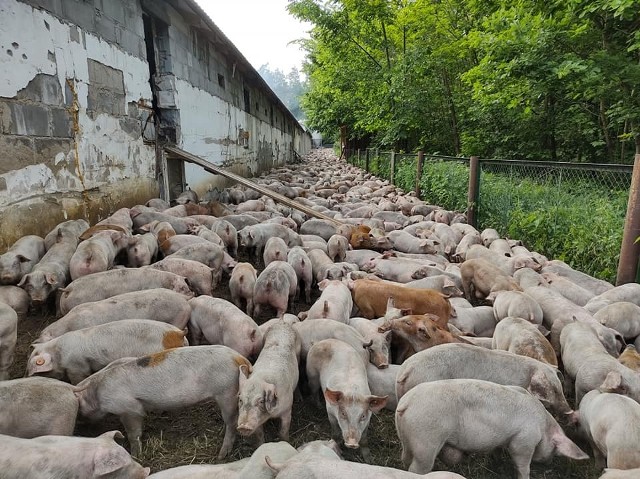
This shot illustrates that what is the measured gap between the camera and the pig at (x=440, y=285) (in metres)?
5.32

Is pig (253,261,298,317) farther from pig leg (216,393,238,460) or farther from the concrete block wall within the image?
the concrete block wall

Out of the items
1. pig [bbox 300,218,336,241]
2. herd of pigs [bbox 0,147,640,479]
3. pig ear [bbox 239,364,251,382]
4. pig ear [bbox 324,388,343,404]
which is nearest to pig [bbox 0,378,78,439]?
herd of pigs [bbox 0,147,640,479]

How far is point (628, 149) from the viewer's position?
13.3 metres

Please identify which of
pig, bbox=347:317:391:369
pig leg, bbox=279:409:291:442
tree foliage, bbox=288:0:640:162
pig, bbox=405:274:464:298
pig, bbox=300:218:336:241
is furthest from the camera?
tree foliage, bbox=288:0:640:162

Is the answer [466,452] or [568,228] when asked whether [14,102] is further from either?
[568,228]

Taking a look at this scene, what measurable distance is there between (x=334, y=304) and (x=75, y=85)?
476cm

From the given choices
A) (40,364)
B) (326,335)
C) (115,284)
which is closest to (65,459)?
(40,364)

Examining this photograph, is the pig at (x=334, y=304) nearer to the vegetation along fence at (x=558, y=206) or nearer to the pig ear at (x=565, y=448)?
the pig ear at (x=565, y=448)

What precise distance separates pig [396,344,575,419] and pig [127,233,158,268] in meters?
3.69

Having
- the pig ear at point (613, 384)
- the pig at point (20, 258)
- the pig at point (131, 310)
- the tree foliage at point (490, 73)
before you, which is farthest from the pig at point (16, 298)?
the tree foliage at point (490, 73)

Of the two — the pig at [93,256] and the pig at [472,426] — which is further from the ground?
the pig at [93,256]

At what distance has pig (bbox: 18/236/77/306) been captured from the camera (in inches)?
174

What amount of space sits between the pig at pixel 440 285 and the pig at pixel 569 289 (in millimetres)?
1038

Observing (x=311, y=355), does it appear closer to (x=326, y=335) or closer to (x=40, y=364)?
(x=326, y=335)
